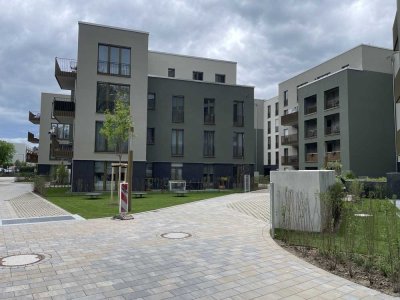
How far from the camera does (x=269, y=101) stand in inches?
2367

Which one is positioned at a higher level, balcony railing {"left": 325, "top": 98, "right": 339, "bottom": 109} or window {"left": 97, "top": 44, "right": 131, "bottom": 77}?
window {"left": 97, "top": 44, "right": 131, "bottom": 77}

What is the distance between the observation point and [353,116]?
105 feet

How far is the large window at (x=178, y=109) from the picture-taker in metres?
31.8

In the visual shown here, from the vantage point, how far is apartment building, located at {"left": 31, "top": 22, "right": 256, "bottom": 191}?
26.6 meters

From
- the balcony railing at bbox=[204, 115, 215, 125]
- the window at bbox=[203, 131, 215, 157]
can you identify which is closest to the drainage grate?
the window at bbox=[203, 131, 215, 157]

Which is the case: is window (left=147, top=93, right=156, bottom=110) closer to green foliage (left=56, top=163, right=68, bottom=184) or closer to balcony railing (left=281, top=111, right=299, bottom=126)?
green foliage (left=56, top=163, right=68, bottom=184)

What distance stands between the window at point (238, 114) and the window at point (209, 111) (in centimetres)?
234

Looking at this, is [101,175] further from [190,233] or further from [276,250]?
[276,250]

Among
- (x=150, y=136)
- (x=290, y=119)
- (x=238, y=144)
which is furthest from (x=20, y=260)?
(x=290, y=119)

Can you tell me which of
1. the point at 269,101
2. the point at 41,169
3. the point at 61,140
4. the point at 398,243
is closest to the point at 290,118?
the point at 269,101

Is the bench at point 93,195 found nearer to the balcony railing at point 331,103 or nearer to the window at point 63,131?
the balcony railing at point 331,103

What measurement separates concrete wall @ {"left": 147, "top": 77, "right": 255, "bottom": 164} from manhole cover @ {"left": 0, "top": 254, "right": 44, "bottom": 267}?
23.7 meters

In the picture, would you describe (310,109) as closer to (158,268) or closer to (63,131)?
(63,131)

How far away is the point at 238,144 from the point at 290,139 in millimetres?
12681
